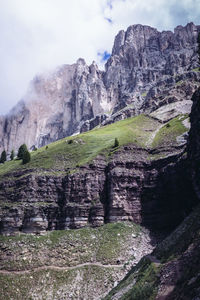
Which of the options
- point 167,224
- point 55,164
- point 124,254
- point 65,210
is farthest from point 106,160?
point 124,254

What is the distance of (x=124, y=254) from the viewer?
46.1 metres

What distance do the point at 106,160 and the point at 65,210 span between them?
18.5m

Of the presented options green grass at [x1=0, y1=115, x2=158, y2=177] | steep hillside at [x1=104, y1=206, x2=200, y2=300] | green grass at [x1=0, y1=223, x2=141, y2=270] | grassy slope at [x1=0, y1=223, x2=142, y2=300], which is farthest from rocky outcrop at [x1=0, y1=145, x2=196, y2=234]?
steep hillside at [x1=104, y1=206, x2=200, y2=300]

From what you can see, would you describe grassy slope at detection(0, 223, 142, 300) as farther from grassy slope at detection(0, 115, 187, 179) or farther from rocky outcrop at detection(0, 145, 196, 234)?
grassy slope at detection(0, 115, 187, 179)

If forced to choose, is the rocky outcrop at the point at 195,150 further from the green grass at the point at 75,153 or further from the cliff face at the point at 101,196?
the green grass at the point at 75,153

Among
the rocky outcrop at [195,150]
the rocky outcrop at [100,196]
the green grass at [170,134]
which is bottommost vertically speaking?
the rocky outcrop at [100,196]

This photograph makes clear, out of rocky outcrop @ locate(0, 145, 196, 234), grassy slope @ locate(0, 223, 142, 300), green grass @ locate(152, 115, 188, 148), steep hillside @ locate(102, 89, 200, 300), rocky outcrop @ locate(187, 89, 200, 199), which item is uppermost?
green grass @ locate(152, 115, 188, 148)

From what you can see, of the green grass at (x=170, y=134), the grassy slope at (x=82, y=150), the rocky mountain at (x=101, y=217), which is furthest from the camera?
the green grass at (x=170, y=134)

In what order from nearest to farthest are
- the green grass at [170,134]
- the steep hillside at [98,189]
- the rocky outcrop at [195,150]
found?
the rocky outcrop at [195,150], the steep hillside at [98,189], the green grass at [170,134]

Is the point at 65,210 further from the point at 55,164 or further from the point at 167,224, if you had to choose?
the point at 167,224

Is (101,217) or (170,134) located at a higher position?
(170,134)

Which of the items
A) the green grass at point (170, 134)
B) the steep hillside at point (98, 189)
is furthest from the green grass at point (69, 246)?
the green grass at point (170, 134)

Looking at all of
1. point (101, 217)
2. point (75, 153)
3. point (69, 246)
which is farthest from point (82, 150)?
point (69, 246)

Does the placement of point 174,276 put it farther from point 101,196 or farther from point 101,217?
point 101,196
